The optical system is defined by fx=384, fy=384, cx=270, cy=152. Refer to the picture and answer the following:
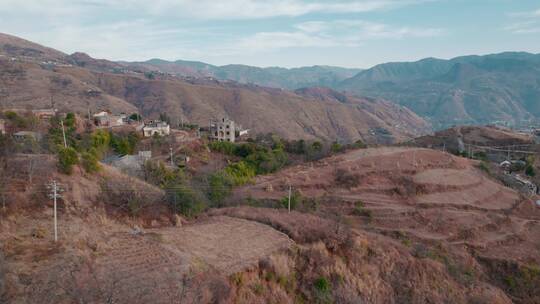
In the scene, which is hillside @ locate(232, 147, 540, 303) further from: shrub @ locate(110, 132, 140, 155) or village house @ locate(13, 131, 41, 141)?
village house @ locate(13, 131, 41, 141)

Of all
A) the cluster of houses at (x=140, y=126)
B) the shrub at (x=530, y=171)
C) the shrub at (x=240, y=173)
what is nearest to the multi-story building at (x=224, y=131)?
the cluster of houses at (x=140, y=126)

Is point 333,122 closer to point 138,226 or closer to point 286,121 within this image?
point 286,121

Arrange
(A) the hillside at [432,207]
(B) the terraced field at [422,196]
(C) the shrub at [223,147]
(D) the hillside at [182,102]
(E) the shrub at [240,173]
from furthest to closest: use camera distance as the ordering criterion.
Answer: (D) the hillside at [182,102]
(C) the shrub at [223,147]
(E) the shrub at [240,173]
(B) the terraced field at [422,196]
(A) the hillside at [432,207]

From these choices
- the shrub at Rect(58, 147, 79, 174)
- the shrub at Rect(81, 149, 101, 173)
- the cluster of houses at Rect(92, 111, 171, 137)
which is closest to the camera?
the shrub at Rect(58, 147, 79, 174)

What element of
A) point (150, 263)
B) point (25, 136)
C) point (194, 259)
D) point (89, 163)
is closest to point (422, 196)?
point (194, 259)

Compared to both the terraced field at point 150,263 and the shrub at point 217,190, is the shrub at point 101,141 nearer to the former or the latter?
the shrub at point 217,190

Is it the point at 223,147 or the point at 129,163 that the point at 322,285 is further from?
the point at 223,147

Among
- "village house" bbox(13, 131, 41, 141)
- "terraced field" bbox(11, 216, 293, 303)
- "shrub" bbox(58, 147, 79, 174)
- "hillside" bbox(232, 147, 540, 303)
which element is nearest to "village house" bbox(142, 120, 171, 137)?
"village house" bbox(13, 131, 41, 141)

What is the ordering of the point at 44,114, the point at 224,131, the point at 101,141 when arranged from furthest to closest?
1. the point at 224,131
2. the point at 44,114
3. the point at 101,141
